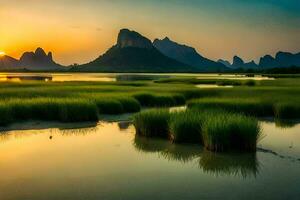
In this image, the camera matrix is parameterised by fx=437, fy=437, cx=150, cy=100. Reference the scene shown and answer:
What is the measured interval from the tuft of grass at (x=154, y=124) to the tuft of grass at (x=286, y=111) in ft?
40.3

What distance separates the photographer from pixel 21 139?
20234mm

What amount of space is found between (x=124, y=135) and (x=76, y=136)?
94.7 inches

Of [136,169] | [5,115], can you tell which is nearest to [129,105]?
[5,115]

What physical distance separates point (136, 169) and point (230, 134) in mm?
4892

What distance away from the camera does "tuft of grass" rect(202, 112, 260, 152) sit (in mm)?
17266

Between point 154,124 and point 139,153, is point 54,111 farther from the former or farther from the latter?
point 139,153

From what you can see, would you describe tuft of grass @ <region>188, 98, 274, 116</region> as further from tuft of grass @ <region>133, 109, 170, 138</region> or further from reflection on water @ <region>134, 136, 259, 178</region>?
reflection on water @ <region>134, 136, 259, 178</region>

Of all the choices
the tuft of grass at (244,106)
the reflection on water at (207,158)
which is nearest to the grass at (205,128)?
the reflection on water at (207,158)

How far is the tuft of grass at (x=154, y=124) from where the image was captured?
2127 cm

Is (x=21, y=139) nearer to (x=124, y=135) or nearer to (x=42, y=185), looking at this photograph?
(x=124, y=135)

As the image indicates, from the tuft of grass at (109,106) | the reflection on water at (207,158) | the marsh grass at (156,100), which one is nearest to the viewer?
the reflection on water at (207,158)

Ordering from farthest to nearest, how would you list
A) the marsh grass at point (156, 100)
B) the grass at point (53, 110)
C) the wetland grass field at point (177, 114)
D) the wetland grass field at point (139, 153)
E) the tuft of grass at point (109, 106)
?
the marsh grass at point (156, 100), the tuft of grass at point (109, 106), the grass at point (53, 110), the wetland grass field at point (177, 114), the wetland grass field at point (139, 153)

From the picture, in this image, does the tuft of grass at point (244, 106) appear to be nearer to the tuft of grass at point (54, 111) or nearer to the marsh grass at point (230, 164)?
the tuft of grass at point (54, 111)

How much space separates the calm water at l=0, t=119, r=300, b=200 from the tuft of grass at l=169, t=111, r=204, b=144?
69 cm
